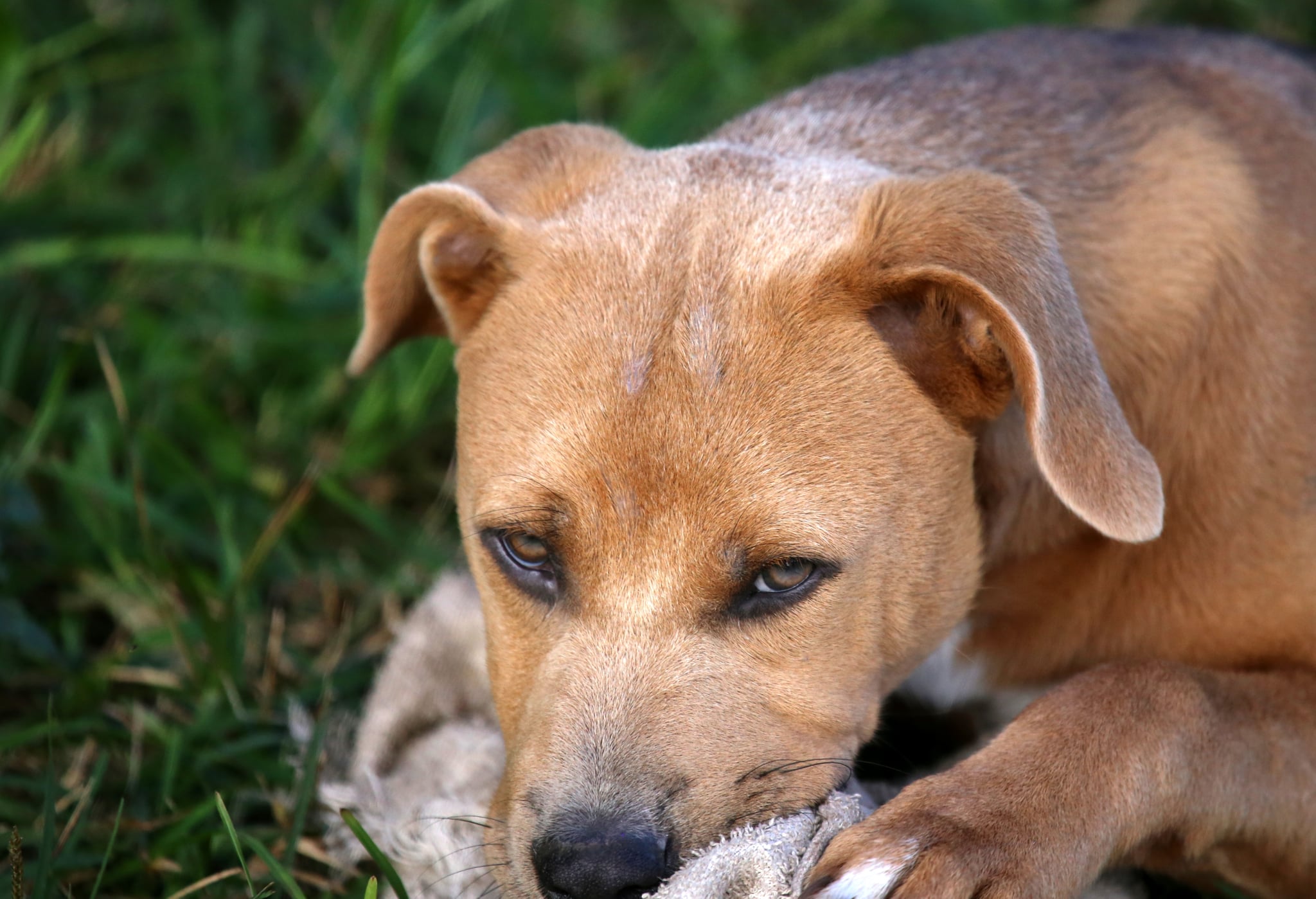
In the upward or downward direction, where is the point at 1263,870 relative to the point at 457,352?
downward

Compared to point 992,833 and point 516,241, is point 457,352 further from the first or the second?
point 992,833

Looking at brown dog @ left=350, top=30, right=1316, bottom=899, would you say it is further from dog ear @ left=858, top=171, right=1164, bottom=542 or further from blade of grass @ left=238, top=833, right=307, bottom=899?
blade of grass @ left=238, top=833, right=307, bottom=899

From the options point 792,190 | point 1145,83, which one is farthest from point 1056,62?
point 792,190

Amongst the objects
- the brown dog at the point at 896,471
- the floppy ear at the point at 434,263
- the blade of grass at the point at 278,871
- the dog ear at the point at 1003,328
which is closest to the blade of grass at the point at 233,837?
the blade of grass at the point at 278,871

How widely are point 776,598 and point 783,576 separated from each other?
0.06 m

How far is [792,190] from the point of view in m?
3.62

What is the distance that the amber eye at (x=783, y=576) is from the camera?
322 centimetres

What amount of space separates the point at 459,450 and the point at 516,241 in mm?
550

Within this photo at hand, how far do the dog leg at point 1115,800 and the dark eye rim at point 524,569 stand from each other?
889mm

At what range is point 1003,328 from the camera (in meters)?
3.14

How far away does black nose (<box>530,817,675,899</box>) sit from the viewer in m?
2.89

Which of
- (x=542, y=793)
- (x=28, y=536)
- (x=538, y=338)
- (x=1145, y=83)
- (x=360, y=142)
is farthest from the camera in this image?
(x=360, y=142)

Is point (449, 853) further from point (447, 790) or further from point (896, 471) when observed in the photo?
point (896, 471)

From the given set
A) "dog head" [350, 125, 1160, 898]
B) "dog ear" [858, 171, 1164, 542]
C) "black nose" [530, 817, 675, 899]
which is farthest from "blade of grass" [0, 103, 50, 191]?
"black nose" [530, 817, 675, 899]
